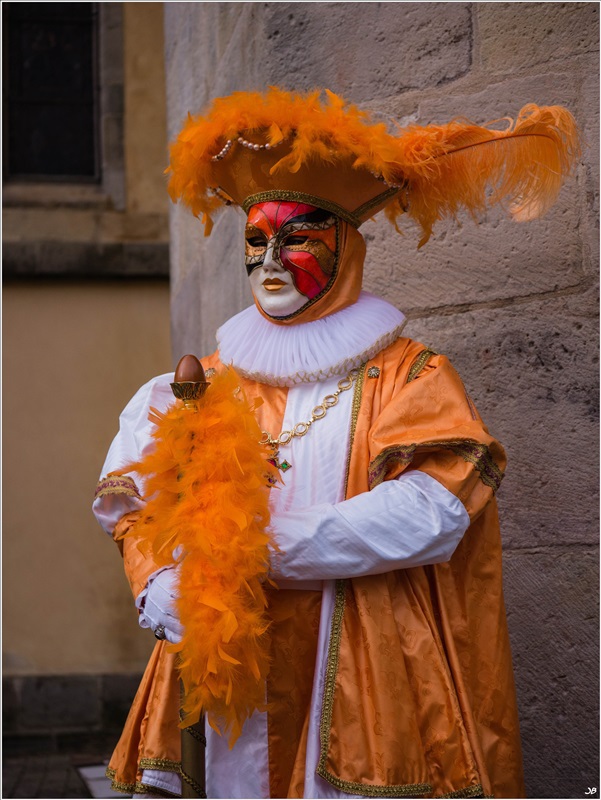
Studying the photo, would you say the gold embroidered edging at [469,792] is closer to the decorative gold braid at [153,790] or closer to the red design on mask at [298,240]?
the decorative gold braid at [153,790]

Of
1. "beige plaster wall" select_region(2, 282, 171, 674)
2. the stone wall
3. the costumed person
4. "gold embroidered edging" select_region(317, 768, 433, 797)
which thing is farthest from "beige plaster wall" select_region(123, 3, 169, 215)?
"gold embroidered edging" select_region(317, 768, 433, 797)

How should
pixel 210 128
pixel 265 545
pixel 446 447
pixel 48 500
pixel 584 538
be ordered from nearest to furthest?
pixel 265 545 < pixel 446 447 < pixel 210 128 < pixel 584 538 < pixel 48 500

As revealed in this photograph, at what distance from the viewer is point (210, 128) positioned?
3.15 metres

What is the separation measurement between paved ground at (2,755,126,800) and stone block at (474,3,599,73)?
3.55 m

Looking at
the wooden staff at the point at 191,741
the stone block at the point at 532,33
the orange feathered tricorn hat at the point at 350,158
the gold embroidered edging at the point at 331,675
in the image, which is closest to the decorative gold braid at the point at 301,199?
the orange feathered tricorn hat at the point at 350,158

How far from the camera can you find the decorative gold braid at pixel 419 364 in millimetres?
3082

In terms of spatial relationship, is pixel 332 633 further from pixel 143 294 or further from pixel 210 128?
pixel 143 294

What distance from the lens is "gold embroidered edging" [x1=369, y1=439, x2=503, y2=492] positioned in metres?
2.91

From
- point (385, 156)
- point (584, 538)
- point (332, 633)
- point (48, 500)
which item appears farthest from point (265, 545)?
point (48, 500)

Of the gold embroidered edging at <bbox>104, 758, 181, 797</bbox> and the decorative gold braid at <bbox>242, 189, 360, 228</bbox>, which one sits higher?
the decorative gold braid at <bbox>242, 189, 360, 228</bbox>

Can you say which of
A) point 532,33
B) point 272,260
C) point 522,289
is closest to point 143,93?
point 532,33

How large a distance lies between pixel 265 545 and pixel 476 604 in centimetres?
64

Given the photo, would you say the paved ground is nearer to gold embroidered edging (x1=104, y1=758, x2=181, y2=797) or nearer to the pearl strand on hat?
gold embroidered edging (x1=104, y1=758, x2=181, y2=797)

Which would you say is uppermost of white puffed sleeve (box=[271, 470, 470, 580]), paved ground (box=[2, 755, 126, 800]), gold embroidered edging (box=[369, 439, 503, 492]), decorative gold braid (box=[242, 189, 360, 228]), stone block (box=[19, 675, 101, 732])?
decorative gold braid (box=[242, 189, 360, 228])
